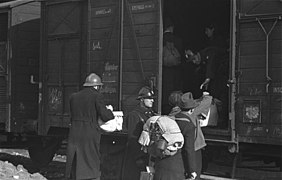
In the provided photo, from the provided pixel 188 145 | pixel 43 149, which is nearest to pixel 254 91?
pixel 188 145

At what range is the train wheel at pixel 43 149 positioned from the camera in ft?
39.3

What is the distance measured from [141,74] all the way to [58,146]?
4.25 meters

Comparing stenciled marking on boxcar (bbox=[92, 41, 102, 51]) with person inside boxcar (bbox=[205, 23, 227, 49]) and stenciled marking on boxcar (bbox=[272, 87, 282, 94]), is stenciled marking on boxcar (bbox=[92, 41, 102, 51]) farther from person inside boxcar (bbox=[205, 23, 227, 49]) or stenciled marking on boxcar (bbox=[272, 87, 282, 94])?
stenciled marking on boxcar (bbox=[272, 87, 282, 94])

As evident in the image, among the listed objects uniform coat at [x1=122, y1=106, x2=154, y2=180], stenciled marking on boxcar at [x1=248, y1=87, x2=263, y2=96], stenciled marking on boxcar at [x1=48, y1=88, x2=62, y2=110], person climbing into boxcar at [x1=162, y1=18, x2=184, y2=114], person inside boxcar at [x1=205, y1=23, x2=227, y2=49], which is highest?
person inside boxcar at [x1=205, y1=23, x2=227, y2=49]

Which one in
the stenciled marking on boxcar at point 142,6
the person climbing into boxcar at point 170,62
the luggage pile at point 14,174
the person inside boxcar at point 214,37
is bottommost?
the luggage pile at point 14,174

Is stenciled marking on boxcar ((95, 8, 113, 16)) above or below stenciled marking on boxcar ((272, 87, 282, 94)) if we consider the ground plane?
above

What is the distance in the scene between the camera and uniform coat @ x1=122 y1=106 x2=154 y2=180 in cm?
691

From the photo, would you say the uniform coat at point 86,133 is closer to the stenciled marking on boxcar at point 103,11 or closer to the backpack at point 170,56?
the backpack at point 170,56

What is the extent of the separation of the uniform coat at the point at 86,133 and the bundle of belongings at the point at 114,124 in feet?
0.61

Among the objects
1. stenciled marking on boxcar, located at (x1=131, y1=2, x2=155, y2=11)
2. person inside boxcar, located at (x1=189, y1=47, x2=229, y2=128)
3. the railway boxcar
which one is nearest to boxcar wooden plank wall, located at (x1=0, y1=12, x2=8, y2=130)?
the railway boxcar

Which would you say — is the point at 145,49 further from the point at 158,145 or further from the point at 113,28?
the point at 158,145

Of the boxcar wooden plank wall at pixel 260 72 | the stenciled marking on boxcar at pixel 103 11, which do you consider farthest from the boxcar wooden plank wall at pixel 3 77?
the boxcar wooden plank wall at pixel 260 72

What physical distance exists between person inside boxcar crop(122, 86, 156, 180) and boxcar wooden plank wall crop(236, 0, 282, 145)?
1.27 metres

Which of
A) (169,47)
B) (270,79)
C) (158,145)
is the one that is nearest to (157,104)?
(169,47)
